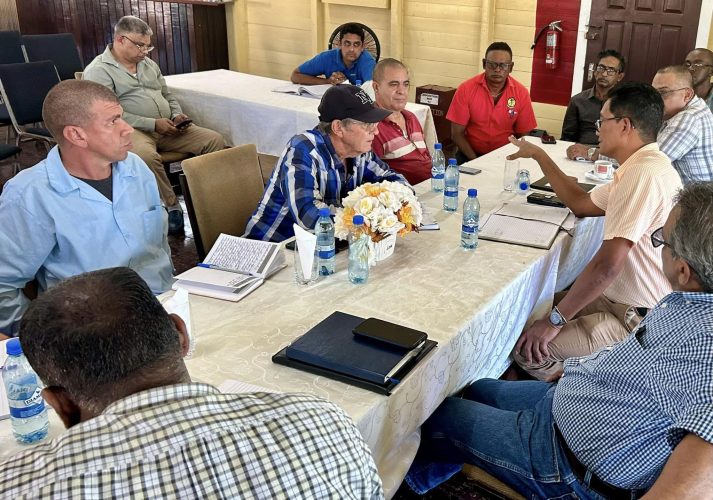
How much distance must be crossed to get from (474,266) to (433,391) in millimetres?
615

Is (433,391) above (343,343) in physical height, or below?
below

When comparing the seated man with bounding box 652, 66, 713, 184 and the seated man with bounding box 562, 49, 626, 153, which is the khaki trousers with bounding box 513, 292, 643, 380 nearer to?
the seated man with bounding box 652, 66, 713, 184

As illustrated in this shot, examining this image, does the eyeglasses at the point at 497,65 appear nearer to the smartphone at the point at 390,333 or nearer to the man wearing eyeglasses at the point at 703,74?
the man wearing eyeglasses at the point at 703,74

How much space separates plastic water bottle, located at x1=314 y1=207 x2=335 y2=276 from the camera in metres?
2.18

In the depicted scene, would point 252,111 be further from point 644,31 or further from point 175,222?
point 644,31

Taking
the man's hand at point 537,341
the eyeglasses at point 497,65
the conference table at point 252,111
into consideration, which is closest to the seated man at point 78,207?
the man's hand at point 537,341

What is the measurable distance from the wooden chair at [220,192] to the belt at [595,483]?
1.60 m

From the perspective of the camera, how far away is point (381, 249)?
90.4 inches

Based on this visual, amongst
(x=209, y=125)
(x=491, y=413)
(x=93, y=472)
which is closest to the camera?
(x=93, y=472)

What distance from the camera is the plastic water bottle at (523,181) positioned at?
3199 mm

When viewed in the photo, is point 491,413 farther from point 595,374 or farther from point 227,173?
point 227,173

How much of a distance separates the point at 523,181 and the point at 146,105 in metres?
2.63

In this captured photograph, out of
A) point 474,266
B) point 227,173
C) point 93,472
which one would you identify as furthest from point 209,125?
point 93,472

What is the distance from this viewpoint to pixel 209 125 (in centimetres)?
505
